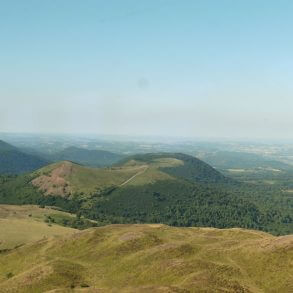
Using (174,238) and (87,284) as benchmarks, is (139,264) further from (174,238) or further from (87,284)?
(174,238)

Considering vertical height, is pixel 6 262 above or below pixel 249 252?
below

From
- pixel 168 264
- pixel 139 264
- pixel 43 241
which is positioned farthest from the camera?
pixel 43 241

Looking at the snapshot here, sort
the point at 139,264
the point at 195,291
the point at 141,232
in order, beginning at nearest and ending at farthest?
the point at 195,291, the point at 139,264, the point at 141,232

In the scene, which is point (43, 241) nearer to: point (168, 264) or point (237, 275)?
point (168, 264)

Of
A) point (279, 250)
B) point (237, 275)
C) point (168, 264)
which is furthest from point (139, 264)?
point (279, 250)

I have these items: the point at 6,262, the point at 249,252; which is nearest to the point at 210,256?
the point at 249,252

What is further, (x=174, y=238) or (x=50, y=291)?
(x=174, y=238)
